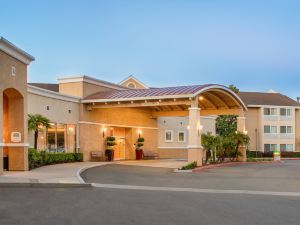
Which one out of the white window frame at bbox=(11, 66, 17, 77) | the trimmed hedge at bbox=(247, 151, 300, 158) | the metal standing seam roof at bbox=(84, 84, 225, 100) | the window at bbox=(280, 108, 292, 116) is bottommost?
the trimmed hedge at bbox=(247, 151, 300, 158)

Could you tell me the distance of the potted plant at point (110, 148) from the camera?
34.2m

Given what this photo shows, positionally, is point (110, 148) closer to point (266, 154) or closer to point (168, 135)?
point (168, 135)

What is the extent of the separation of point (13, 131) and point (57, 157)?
744 cm

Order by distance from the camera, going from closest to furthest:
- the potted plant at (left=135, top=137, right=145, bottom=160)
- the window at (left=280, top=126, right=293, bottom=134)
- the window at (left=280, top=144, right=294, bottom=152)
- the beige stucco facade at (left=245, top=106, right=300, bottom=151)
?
the potted plant at (left=135, top=137, right=145, bottom=160)
the beige stucco facade at (left=245, top=106, right=300, bottom=151)
the window at (left=280, top=144, right=294, bottom=152)
the window at (left=280, top=126, right=293, bottom=134)

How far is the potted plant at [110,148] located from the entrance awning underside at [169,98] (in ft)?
10.7

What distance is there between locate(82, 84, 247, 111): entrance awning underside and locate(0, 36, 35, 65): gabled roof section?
958 centimetres

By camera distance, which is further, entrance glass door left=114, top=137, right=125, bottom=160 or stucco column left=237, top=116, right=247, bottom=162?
entrance glass door left=114, top=137, right=125, bottom=160

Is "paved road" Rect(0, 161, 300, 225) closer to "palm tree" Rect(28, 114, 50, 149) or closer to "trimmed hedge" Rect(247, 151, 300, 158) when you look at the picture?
"palm tree" Rect(28, 114, 50, 149)

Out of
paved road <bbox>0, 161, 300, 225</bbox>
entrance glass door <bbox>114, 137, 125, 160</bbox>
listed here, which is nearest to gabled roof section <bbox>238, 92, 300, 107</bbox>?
entrance glass door <bbox>114, 137, 125, 160</bbox>

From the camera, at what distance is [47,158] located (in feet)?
87.7

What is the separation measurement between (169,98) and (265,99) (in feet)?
129

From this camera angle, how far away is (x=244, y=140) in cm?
3556

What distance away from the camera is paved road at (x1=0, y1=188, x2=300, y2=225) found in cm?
955

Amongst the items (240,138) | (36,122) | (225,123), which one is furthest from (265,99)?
(36,122)
